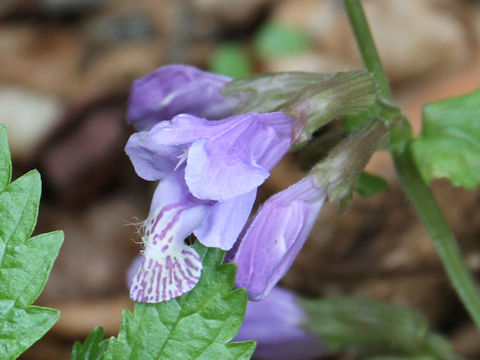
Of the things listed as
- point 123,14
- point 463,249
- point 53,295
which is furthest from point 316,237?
point 123,14

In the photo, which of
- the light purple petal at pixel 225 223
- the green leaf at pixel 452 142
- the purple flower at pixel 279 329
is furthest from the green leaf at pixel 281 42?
the light purple petal at pixel 225 223

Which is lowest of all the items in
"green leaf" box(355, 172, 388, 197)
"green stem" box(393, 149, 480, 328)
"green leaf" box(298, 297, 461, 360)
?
"green leaf" box(298, 297, 461, 360)

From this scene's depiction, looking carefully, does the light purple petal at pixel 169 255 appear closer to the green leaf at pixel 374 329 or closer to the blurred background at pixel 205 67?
the green leaf at pixel 374 329

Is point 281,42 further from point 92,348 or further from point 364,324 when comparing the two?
point 92,348

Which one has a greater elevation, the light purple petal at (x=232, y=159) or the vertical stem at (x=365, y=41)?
the vertical stem at (x=365, y=41)

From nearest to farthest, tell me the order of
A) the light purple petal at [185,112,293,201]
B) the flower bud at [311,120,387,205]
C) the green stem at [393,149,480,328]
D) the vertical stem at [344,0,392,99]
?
the light purple petal at [185,112,293,201], the flower bud at [311,120,387,205], the vertical stem at [344,0,392,99], the green stem at [393,149,480,328]

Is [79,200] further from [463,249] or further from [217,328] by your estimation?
[217,328]

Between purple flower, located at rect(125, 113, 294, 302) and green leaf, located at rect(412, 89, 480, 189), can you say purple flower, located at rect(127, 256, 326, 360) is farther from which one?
purple flower, located at rect(125, 113, 294, 302)

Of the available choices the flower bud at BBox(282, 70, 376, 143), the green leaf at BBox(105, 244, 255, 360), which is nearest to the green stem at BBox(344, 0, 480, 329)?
the flower bud at BBox(282, 70, 376, 143)
